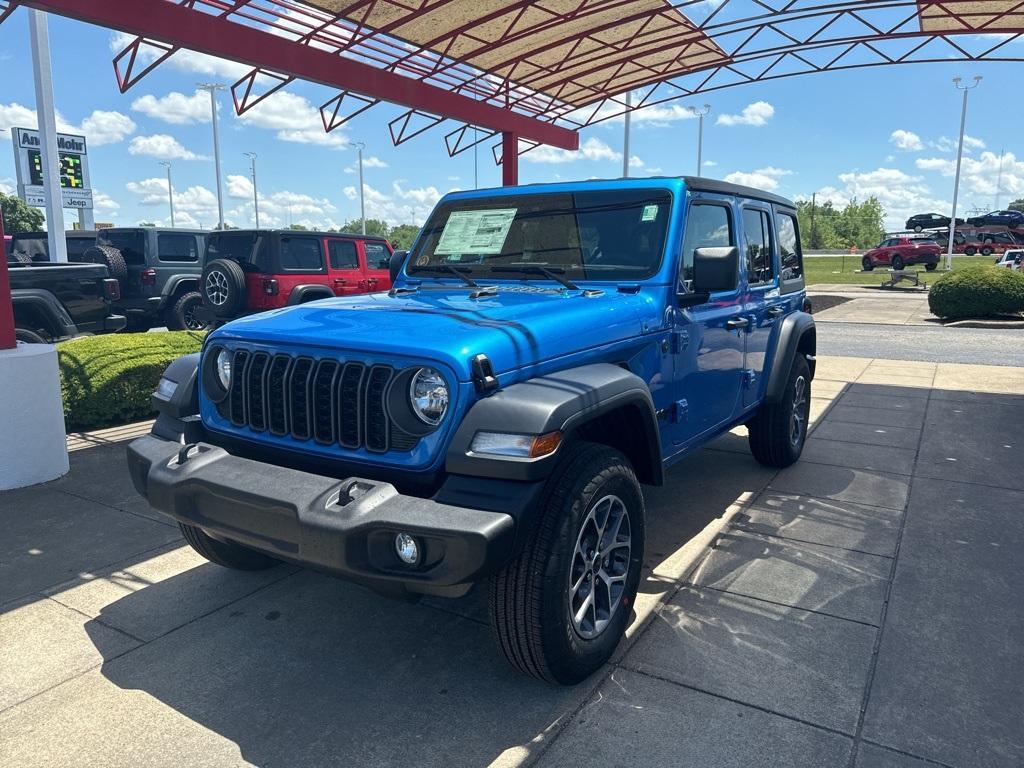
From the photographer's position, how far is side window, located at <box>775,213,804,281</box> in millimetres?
5449

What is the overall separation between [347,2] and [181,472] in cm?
790

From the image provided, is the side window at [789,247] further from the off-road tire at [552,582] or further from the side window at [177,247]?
the side window at [177,247]

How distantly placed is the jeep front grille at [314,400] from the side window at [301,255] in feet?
25.3

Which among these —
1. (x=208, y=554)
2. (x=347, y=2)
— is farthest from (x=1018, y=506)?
(x=347, y=2)

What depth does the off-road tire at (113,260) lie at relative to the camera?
11.9m

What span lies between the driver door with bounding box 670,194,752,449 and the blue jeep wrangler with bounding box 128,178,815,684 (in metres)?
0.02

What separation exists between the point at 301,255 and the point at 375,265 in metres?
1.55

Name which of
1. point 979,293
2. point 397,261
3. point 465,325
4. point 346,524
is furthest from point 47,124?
point 979,293

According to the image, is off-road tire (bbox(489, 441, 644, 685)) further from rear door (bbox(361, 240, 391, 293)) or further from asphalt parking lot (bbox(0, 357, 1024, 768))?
rear door (bbox(361, 240, 391, 293))

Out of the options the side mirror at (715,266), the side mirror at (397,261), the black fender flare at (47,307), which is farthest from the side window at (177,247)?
the side mirror at (715,266)

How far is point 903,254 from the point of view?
38156 mm

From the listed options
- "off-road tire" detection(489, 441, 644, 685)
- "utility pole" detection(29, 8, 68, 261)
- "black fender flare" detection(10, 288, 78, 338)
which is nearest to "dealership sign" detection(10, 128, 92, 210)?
"utility pole" detection(29, 8, 68, 261)

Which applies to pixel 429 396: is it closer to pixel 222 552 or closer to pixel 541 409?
pixel 541 409

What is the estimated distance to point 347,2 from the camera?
8906 mm
